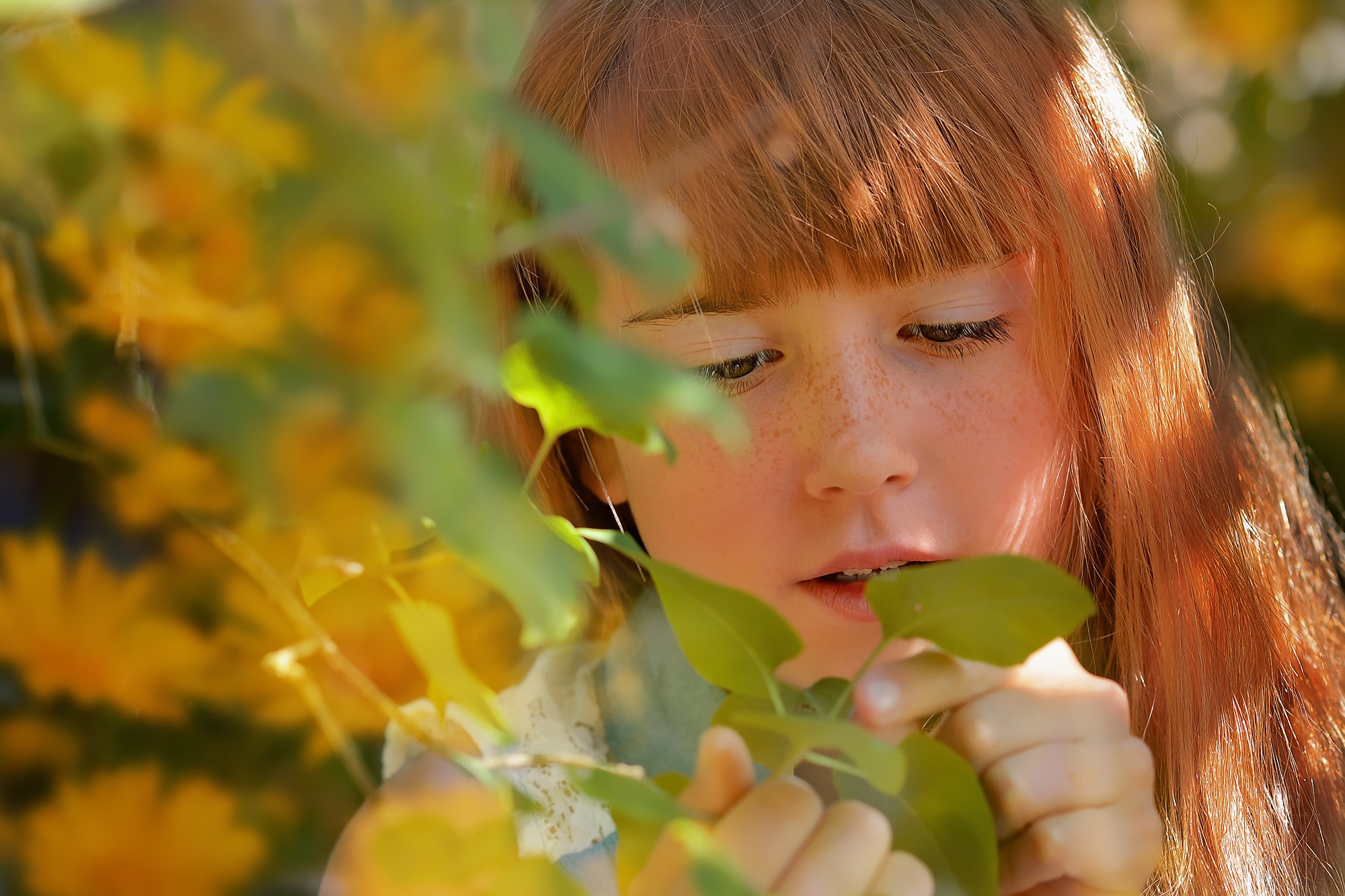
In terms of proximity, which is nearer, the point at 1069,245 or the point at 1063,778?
the point at 1063,778

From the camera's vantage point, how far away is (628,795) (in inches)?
10.2

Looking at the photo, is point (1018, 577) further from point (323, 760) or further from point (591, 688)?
point (591, 688)

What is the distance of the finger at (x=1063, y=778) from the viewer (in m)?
0.42

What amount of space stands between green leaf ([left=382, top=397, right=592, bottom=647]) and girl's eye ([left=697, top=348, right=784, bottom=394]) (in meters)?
0.45

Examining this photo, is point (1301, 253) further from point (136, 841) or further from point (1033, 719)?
point (136, 841)

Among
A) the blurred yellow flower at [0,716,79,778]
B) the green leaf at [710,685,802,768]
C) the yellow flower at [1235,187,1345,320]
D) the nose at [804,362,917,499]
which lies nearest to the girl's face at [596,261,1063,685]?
the nose at [804,362,917,499]

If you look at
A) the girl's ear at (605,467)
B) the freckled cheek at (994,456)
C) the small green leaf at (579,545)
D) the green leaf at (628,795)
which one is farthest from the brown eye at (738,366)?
the green leaf at (628,795)

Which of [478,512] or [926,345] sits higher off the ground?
[478,512]

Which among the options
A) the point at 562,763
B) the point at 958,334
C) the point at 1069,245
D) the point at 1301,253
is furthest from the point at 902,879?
the point at 1301,253

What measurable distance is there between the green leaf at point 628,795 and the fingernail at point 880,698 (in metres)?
0.14

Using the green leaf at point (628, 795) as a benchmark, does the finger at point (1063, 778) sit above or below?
below

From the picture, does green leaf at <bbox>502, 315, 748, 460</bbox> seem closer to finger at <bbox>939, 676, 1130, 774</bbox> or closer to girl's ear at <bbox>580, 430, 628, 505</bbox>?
finger at <bbox>939, 676, 1130, 774</bbox>

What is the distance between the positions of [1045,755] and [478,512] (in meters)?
0.32

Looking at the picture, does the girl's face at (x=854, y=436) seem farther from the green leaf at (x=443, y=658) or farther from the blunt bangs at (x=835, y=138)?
the green leaf at (x=443, y=658)
